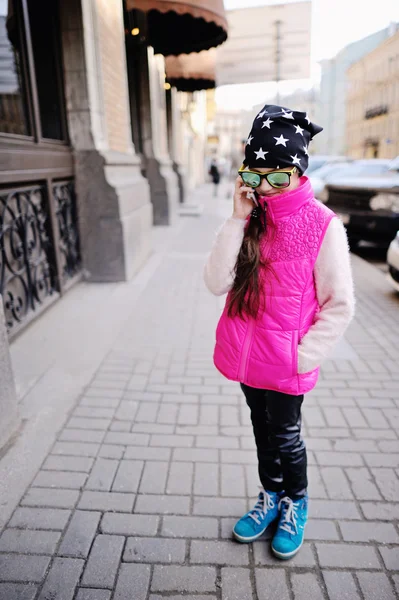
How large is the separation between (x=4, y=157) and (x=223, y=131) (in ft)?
392

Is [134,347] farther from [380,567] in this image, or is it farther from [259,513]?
[380,567]

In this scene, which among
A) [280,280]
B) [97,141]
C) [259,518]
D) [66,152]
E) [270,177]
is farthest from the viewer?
[97,141]

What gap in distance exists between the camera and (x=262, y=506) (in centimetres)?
214

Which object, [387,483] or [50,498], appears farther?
[387,483]

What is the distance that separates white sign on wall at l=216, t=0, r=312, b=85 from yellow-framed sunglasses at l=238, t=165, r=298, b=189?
9.89 m

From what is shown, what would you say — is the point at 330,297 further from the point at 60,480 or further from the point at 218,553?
the point at 60,480

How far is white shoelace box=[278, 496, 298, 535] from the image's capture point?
2.03 metres

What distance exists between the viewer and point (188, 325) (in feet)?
15.4

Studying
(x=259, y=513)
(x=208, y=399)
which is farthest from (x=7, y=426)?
(x=259, y=513)

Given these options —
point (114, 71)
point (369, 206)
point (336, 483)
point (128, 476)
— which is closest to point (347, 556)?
point (336, 483)

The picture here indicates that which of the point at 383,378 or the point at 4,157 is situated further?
the point at 4,157

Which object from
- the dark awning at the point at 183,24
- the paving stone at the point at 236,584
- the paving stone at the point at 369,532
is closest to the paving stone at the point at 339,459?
the paving stone at the point at 369,532

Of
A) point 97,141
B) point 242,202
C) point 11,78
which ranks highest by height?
point 11,78

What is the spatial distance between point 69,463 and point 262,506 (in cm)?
114
